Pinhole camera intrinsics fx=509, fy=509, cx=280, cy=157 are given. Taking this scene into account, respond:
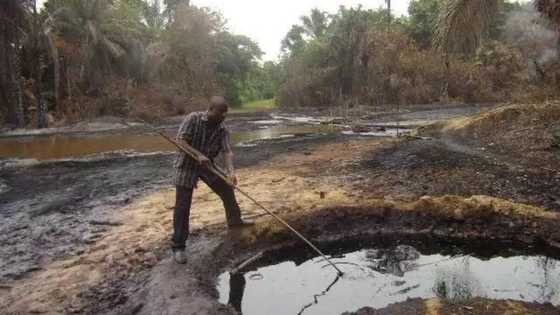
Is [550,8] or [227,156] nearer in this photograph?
[227,156]

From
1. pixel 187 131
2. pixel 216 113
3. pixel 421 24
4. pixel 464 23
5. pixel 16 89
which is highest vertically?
pixel 421 24

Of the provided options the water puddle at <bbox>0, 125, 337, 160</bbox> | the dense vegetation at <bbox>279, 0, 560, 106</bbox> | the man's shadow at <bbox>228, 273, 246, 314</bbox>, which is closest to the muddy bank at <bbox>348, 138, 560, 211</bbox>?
the man's shadow at <bbox>228, 273, 246, 314</bbox>

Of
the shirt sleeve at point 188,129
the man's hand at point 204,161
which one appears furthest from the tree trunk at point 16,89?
the man's hand at point 204,161

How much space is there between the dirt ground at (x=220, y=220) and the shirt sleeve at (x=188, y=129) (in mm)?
1172

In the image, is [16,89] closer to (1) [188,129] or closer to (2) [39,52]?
(2) [39,52]

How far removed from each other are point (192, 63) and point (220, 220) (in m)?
31.8

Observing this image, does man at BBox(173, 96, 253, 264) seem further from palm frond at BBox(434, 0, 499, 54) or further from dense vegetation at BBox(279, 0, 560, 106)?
dense vegetation at BBox(279, 0, 560, 106)

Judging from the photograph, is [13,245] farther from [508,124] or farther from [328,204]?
[508,124]

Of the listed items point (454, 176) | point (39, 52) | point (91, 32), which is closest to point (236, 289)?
point (454, 176)

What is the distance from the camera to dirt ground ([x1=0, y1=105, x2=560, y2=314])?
4.19 meters

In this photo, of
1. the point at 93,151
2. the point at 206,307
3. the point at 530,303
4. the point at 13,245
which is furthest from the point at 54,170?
the point at 530,303

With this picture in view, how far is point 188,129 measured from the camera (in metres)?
4.69

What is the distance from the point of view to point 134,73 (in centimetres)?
3083

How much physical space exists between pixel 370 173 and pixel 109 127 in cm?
1764
